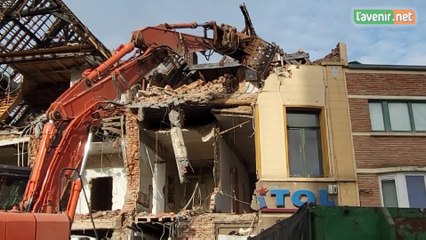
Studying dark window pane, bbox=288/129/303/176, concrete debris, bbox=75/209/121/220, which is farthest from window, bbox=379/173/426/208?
concrete debris, bbox=75/209/121/220

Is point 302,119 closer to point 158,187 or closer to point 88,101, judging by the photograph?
point 158,187

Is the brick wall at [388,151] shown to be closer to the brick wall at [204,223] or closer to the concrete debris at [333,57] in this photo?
the concrete debris at [333,57]

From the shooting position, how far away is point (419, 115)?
18.8 m

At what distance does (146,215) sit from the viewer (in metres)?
19.9

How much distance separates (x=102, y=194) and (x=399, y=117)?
14.4 metres

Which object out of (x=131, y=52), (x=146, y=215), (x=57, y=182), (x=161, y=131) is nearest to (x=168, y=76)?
(x=161, y=131)

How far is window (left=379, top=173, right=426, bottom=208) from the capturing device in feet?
56.5

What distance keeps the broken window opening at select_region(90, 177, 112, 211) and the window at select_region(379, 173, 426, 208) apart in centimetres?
1310

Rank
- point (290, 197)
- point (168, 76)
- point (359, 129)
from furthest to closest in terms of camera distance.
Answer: point (168, 76) → point (359, 129) → point (290, 197)

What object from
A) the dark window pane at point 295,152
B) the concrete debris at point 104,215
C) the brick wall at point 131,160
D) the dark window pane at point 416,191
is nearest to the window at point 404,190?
the dark window pane at point 416,191

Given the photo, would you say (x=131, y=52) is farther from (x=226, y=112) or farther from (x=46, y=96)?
(x=46, y=96)

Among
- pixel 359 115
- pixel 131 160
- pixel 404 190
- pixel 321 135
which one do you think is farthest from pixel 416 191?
pixel 131 160

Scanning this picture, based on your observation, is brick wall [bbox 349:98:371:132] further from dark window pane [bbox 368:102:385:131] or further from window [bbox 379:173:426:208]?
window [bbox 379:173:426:208]

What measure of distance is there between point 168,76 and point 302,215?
18205mm
